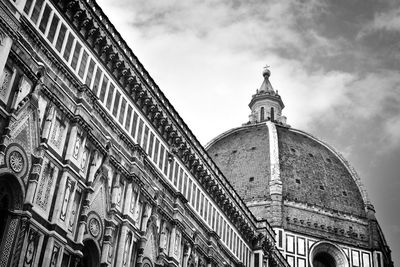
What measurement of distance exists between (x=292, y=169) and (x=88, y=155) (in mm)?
63467

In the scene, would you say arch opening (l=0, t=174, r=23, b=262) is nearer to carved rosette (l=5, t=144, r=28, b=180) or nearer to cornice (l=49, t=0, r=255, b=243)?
carved rosette (l=5, t=144, r=28, b=180)

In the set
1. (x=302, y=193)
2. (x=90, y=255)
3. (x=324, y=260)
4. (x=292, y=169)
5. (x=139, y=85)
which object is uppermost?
(x=292, y=169)

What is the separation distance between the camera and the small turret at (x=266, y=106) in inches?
4259

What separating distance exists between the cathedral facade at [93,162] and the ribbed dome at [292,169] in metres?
38.7

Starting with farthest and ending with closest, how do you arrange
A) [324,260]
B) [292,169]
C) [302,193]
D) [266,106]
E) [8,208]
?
1. [266,106]
2. [292,169]
3. [302,193]
4. [324,260]
5. [8,208]

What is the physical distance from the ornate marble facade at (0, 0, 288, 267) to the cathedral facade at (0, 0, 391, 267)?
5 cm

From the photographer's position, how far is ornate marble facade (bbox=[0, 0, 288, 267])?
23.8 meters

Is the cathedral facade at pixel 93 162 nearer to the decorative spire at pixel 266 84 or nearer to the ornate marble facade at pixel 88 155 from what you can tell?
the ornate marble facade at pixel 88 155

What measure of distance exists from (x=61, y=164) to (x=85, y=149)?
2.53m

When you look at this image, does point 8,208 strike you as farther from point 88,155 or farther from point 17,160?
point 88,155

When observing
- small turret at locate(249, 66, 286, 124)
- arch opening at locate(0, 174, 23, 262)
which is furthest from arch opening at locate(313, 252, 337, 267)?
arch opening at locate(0, 174, 23, 262)

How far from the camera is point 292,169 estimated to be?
89188 millimetres

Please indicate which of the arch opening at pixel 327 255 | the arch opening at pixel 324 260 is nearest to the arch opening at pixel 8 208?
the arch opening at pixel 327 255

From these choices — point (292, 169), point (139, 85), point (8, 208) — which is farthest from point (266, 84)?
point (8, 208)
